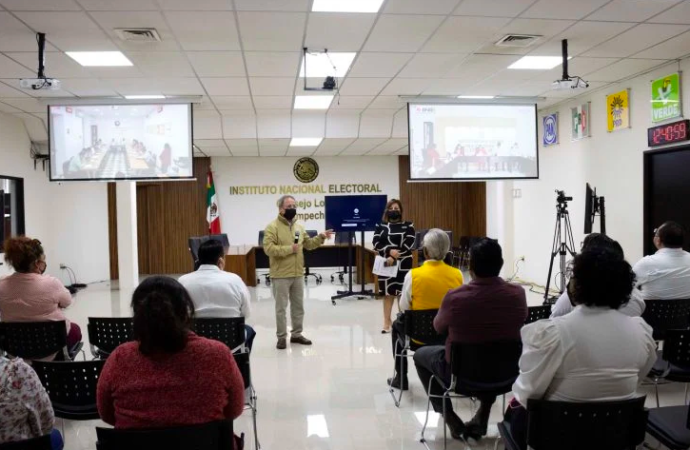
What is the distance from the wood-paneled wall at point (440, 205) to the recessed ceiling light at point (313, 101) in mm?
5402

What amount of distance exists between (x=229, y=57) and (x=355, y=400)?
3.57 metres

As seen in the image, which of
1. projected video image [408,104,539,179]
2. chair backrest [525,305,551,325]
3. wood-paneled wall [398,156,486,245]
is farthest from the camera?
wood-paneled wall [398,156,486,245]

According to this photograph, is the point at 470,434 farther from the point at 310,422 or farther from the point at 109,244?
the point at 109,244

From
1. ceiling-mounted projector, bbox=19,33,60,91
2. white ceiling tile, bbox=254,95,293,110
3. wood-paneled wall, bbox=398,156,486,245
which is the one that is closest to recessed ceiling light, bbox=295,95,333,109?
white ceiling tile, bbox=254,95,293,110

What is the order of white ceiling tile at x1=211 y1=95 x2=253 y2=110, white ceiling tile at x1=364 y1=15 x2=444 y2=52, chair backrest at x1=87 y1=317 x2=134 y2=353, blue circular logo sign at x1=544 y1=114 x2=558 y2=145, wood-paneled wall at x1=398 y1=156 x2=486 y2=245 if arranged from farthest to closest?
wood-paneled wall at x1=398 y1=156 x2=486 y2=245, blue circular logo sign at x1=544 y1=114 x2=558 y2=145, white ceiling tile at x1=211 y1=95 x2=253 y2=110, white ceiling tile at x1=364 y1=15 x2=444 y2=52, chair backrest at x1=87 y1=317 x2=134 y2=353

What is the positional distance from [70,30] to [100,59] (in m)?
0.93

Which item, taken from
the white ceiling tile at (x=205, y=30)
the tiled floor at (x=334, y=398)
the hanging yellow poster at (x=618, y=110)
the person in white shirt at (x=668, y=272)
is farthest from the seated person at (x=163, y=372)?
the hanging yellow poster at (x=618, y=110)

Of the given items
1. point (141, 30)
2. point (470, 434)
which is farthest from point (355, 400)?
point (141, 30)

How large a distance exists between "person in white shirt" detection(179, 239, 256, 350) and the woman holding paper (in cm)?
254

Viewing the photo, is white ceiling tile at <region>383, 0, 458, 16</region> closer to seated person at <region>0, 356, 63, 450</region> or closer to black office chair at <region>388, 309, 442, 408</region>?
black office chair at <region>388, 309, 442, 408</region>

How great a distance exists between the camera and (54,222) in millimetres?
10047

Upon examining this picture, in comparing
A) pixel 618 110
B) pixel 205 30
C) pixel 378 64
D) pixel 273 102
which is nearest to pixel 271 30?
pixel 205 30

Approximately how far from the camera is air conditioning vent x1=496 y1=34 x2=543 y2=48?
16.9 ft

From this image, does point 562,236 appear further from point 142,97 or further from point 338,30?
point 142,97
